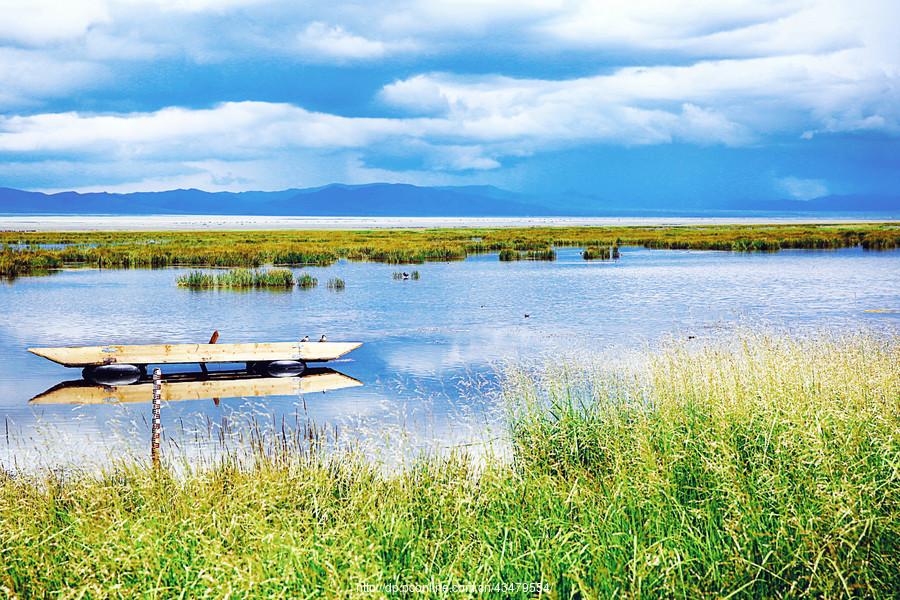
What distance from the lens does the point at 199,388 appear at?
68.5ft

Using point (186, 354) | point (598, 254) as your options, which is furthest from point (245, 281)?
point (598, 254)

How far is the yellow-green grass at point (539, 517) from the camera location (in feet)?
22.4

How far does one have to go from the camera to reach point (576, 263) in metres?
62.4

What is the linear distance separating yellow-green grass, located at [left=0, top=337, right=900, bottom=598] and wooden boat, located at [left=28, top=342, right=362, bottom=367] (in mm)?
10071

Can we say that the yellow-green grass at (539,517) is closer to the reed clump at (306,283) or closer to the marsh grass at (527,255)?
the reed clump at (306,283)

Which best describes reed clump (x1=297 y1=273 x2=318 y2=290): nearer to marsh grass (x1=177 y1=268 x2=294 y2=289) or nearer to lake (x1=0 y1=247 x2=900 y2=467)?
marsh grass (x1=177 y1=268 x2=294 y2=289)

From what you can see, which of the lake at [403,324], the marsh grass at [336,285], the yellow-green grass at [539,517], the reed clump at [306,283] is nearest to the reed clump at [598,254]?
the lake at [403,324]

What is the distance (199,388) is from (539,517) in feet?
48.7

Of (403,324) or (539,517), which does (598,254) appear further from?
(539,517)

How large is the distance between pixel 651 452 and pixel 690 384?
3.07 meters

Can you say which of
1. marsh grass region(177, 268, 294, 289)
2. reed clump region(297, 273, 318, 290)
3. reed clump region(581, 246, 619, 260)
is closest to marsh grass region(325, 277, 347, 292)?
reed clump region(297, 273, 318, 290)

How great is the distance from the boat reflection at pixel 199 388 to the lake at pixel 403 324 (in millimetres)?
547

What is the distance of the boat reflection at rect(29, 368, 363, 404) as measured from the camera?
20234 millimetres

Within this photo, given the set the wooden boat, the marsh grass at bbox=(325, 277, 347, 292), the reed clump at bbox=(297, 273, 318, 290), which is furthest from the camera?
the reed clump at bbox=(297, 273, 318, 290)
